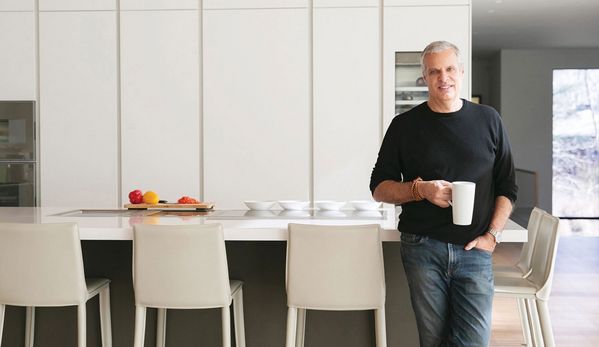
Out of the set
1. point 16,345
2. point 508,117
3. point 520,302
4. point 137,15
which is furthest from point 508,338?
point 508,117

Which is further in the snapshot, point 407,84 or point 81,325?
point 407,84

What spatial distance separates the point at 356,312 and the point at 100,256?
4.11ft

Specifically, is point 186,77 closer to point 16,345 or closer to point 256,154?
point 256,154

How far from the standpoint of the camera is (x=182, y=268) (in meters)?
2.84

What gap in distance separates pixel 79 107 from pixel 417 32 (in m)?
2.59

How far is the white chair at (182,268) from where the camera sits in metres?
2.81

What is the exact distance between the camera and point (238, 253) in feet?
11.0

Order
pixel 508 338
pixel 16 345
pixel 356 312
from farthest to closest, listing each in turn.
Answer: pixel 508 338 → pixel 16 345 → pixel 356 312

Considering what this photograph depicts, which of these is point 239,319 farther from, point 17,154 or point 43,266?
point 17,154

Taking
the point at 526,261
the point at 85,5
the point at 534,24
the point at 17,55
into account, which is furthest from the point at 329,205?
the point at 534,24

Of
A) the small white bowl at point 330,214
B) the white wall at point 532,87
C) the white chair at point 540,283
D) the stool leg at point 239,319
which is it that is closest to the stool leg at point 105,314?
the stool leg at point 239,319

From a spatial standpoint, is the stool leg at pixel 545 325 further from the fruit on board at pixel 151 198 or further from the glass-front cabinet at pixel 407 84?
the glass-front cabinet at pixel 407 84

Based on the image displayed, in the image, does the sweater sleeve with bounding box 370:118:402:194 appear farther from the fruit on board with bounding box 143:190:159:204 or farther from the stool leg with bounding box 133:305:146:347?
the fruit on board with bounding box 143:190:159:204

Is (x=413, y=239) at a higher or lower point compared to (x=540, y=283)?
higher
